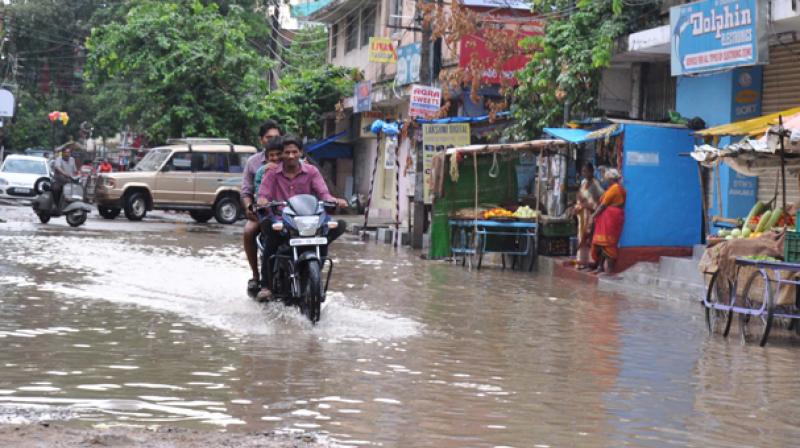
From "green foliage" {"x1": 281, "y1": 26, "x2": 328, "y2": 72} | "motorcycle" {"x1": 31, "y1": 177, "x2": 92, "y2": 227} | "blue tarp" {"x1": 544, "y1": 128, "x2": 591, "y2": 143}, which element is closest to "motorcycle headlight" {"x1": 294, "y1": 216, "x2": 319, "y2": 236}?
"blue tarp" {"x1": 544, "y1": 128, "x2": 591, "y2": 143}

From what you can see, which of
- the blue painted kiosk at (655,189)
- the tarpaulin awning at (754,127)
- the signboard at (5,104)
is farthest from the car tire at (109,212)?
the tarpaulin awning at (754,127)

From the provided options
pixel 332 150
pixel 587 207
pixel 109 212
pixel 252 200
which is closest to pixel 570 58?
pixel 587 207

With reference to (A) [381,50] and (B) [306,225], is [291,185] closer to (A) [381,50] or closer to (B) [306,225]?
(B) [306,225]

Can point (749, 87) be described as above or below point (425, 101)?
below

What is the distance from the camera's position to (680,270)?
16.4 meters

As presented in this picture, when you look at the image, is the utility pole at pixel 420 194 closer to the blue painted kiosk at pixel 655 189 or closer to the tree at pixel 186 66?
the blue painted kiosk at pixel 655 189

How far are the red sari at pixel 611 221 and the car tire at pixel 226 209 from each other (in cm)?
1581

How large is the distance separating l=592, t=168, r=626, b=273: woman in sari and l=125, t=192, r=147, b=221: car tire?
641 inches

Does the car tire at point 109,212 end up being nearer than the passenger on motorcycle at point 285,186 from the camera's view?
No

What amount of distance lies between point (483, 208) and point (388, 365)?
42.3ft

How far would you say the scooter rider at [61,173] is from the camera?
82.7 ft

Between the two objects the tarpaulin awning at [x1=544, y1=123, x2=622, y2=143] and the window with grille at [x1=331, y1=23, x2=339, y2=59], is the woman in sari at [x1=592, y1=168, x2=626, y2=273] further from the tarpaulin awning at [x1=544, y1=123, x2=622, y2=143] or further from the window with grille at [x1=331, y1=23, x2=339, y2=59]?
the window with grille at [x1=331, y1=23, x2=339, y2=59]

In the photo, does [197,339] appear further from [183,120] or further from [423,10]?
[183,120]

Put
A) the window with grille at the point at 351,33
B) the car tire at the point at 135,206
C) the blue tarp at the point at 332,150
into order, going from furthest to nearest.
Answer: the blue tarp at the point at 332,150 < the window with grille at the point at 351,33 < the car tire at the point at 135,206
